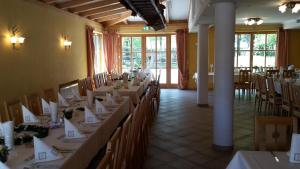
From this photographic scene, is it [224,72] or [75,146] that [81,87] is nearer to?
[224,72]

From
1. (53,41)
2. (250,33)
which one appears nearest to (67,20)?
(53,41)

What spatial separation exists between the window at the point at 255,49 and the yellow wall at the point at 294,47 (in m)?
0.61

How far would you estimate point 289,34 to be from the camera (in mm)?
12891

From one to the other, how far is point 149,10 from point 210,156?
2.93 metres

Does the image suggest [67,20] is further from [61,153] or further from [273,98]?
[61,153]

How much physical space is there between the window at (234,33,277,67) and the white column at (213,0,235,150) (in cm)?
867

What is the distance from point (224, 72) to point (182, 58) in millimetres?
8497

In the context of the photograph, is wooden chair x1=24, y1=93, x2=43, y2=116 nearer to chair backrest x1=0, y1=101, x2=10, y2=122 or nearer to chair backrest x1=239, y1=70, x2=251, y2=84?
chair backrest x1=0, y1=101, x2=10, y2=122

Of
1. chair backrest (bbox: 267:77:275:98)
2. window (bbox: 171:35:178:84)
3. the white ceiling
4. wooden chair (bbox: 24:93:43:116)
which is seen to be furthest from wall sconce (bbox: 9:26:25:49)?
window (bbox: 171:35:178:84)

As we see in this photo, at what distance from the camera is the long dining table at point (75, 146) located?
7.77 ft

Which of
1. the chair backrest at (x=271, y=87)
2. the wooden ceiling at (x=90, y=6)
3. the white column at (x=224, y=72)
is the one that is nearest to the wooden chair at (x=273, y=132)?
the white column at (x=224, y=72)

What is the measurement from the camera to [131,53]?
13961 mm

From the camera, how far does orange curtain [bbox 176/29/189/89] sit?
43.5 feet

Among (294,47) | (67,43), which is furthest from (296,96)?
(294,47)
